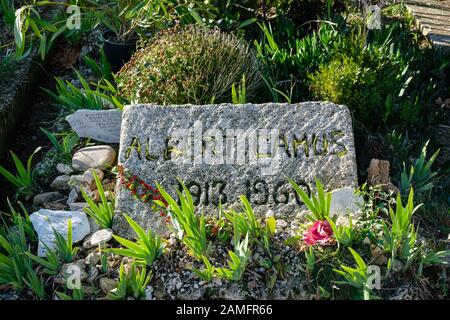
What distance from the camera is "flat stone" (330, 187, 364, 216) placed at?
354cm

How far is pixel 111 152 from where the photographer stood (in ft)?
13.8

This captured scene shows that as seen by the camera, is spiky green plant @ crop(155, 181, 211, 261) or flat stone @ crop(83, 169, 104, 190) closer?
spiky green plant @ crop(155, 181, 211, 261)

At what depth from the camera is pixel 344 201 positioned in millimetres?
3564

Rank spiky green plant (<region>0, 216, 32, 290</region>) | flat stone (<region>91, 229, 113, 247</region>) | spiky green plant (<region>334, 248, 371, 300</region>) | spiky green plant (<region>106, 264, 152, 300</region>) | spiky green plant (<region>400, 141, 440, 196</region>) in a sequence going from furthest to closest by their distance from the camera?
1. spiky green plant (<region>400, 141, 440, 196</region>)
2. flat stone (<region>91, 229, 113, 247</region>)
3. spiky green plant (<region>0, 216, 32, 290</region>)
4. spiky green plant (<region>106, 264, 152, 300</region>)
5. spiky green plant (<region>334, 248, 371, 300</region>)

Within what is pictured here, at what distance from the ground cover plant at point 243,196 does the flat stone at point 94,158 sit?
6cm

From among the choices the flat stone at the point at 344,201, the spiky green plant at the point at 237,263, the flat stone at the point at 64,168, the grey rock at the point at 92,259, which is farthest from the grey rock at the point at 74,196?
the flat stone at the point at 344,201

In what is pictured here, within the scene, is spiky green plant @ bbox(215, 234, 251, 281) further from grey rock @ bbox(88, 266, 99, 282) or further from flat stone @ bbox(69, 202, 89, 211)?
flat stone @ bbox(69, 202, 89, 211)

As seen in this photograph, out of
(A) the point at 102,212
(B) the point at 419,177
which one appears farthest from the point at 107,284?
(B) the point at 419,177

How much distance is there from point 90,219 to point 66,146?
730 millimetres

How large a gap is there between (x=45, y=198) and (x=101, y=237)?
677mm

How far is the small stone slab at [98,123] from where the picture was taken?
4.32 metres

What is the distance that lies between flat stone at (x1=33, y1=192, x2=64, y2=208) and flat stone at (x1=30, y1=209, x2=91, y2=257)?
12.0 inches

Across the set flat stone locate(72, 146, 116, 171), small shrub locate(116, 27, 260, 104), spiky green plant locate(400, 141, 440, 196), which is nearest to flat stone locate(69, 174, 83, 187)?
flat stone locate(72, 146, 116, 171)
